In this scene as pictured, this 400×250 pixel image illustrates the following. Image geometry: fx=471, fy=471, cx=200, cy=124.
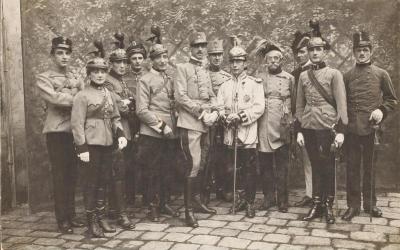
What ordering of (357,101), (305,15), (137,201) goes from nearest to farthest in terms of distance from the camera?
(357,101), (137,201), (305,15)

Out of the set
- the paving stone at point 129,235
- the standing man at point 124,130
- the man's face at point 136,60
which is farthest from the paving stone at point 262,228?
the man's face at point 136,60

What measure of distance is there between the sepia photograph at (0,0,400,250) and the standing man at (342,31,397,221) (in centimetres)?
1

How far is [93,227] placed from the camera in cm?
546

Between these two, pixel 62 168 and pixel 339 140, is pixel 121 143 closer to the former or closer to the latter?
pixel 62 168

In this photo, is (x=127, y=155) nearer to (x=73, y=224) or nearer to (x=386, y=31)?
(x=73, y=224)

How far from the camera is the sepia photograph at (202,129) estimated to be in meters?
5.49

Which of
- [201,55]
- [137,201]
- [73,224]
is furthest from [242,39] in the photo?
[73,224]

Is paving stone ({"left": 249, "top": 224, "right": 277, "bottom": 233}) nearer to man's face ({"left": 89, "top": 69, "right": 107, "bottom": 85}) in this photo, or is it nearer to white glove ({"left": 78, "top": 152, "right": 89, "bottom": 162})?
white glove ({"left": 78, "top": 152, "right": 89, "bottom": 162})

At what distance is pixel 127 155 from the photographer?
6707 millimetres

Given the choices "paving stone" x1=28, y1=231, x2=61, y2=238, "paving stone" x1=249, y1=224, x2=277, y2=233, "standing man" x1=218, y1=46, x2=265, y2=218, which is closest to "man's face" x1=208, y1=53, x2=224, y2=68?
"standing man" x1=218, y1=46, x2=265, y2=218

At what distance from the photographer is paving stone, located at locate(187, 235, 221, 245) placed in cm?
514

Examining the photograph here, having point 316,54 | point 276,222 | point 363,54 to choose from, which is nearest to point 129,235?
point 276,222

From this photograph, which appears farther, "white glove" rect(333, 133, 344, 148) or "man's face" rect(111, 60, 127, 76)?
"man's face" rect(111, 60, 127, 76)

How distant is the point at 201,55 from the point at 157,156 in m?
1.42
